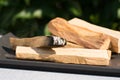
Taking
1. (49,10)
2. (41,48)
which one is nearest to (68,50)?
(41,48)

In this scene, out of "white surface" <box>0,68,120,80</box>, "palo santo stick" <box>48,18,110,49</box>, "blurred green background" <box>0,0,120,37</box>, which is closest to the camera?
"white surface" <box>0,68,120,80</box>

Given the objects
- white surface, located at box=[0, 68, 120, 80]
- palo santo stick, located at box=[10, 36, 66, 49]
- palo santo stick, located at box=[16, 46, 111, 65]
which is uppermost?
palo santo stick, located at box=[10, 36, 66, 49]

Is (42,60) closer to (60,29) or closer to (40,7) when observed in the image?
(60,29)

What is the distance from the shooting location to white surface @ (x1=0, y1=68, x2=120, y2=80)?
3.81 feet

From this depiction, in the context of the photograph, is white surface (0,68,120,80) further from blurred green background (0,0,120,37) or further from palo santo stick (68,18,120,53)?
blurred green background (0,0,120,37)

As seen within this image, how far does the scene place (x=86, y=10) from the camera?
9.72ft

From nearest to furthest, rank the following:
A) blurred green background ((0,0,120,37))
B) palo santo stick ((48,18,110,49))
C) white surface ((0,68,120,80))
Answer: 1. white surface ((0,68,120,80))
2. palo santo stick ((48,18,110,49))
3. blurred green background ((0,0,120,37))

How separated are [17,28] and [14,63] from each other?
178 centimetres

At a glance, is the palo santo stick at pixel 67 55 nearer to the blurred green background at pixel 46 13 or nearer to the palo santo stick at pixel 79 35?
the palo santo stick at pixel 79 35

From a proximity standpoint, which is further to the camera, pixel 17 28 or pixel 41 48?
pixel 17 28

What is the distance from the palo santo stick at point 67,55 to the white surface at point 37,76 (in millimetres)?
65

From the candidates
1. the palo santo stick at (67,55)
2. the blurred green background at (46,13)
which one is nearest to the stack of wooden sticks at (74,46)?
the palo santo stick at (67,55)

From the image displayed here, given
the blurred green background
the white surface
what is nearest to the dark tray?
the white surface

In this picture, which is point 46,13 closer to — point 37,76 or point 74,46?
point 74,46
